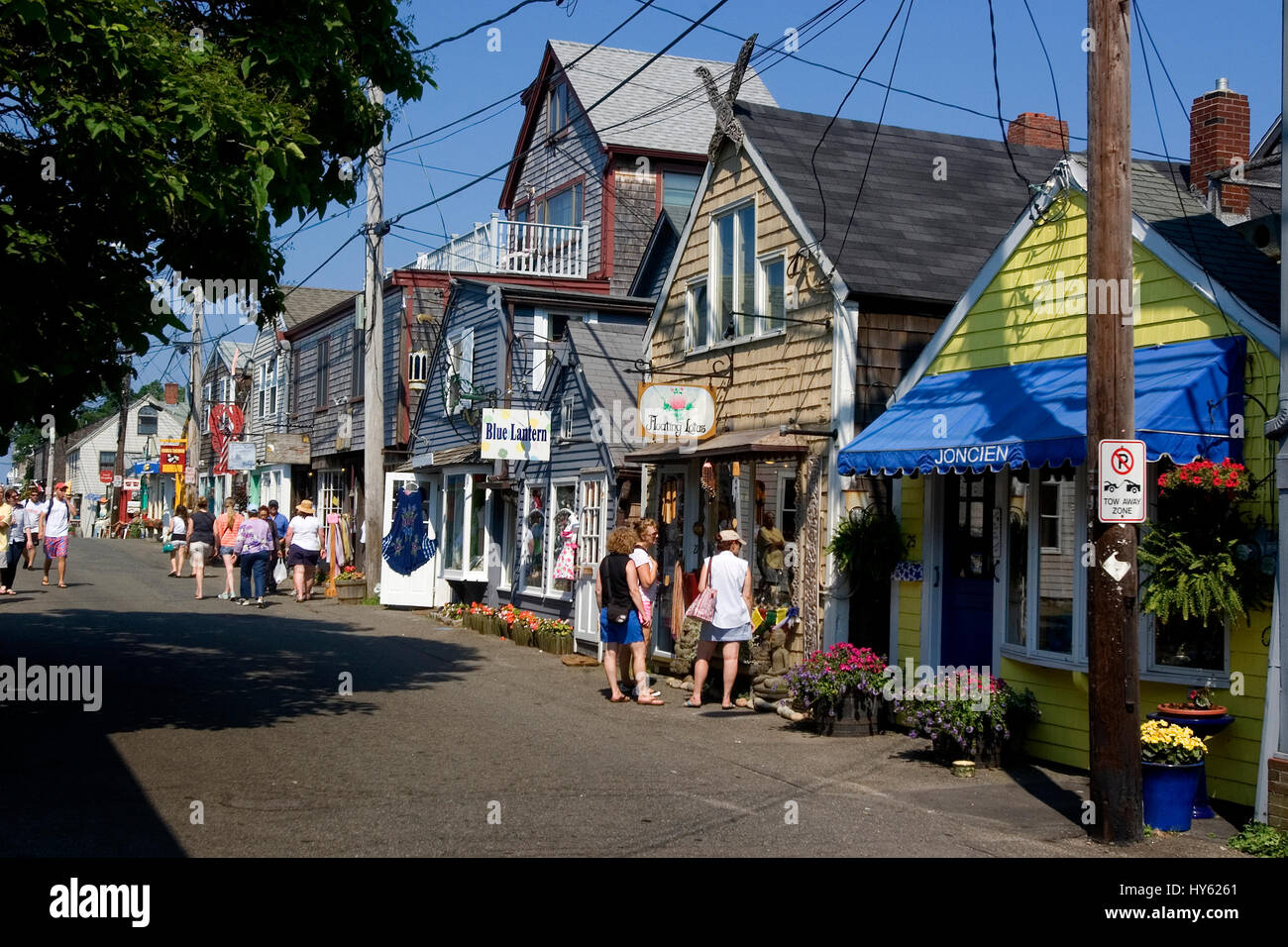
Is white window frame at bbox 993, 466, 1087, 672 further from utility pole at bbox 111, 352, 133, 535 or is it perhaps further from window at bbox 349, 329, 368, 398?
utility pole at bbox 111, 352, 133, 535

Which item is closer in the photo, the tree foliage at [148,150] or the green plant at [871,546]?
the tree foliage at [148,150]

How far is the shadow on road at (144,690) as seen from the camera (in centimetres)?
766

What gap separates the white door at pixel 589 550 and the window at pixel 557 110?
13885 mm

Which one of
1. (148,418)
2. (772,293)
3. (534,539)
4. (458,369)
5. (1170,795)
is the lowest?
(1170,795)

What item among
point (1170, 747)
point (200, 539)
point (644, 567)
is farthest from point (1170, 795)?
point (200, 539)

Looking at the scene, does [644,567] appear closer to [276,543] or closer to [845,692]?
[845,692]

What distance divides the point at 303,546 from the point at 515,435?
24.6 ft

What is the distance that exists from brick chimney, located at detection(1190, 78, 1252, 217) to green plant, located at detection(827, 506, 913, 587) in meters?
8.65

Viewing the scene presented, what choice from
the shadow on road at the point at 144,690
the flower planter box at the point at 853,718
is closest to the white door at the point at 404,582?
the shadow on road at the point at 144,690

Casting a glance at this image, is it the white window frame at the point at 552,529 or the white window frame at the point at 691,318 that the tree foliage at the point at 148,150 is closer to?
the white window frame at the point at 691,318

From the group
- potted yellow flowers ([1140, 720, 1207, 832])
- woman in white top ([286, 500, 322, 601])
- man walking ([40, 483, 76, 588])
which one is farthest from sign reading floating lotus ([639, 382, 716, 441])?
man walking ([40, 483, 76, 588])

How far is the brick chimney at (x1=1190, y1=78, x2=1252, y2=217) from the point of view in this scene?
18.2 m

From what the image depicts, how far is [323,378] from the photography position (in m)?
34.2
